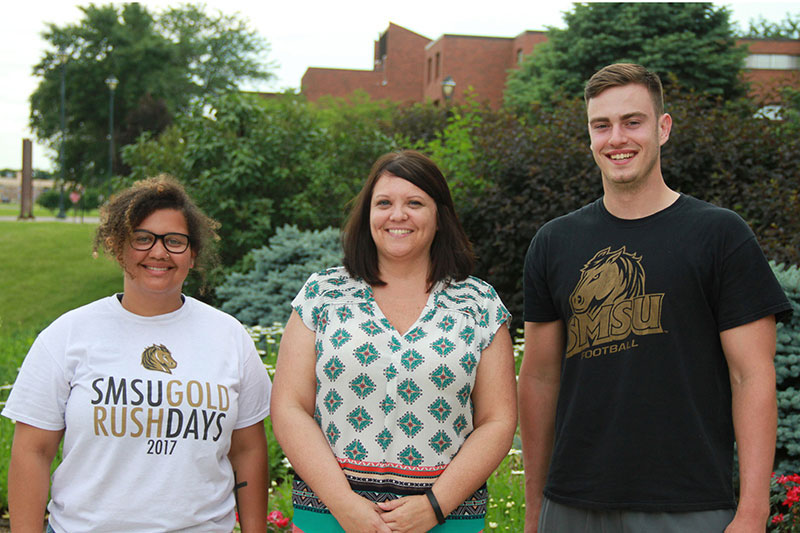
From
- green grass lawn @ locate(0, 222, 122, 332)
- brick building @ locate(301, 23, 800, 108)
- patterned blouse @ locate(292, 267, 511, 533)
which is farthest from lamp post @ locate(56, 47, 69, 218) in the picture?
patterned blouse @ locate(292, 267, 511, 533)

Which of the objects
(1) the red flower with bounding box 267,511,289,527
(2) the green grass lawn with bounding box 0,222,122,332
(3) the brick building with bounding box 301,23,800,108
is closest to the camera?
(1) the red flower with bounding box 267,511,289,527

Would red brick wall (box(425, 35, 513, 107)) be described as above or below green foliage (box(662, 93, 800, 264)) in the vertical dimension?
above

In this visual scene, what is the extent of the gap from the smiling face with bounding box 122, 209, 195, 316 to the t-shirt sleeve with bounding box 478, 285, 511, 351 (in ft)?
A: 3.54

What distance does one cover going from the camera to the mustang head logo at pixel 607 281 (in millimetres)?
2414

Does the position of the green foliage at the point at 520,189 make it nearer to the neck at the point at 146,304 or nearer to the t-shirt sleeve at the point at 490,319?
the t-shirt sleeve at the point at 490,319

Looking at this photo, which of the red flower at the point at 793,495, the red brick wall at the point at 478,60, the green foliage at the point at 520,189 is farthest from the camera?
the red brick wall at the point at 478,60

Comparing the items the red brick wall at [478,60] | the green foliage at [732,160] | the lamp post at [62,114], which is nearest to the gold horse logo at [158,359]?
the green foliage at [732,160]

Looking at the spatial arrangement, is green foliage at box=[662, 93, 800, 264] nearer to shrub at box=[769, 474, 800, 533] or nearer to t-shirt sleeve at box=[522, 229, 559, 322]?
shrub at box=[769, 474, 800, 533]

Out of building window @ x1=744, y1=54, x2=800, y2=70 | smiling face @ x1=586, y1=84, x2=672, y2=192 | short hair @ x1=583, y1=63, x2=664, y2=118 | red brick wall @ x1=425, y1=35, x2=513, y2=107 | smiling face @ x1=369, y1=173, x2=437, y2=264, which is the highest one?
building window @ x1=744, y1=54, x2=800, y2=70

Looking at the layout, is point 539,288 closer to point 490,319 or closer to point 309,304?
point 490,319

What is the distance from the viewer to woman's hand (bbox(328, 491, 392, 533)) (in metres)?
2.35

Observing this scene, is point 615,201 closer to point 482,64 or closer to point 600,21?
point 600,21

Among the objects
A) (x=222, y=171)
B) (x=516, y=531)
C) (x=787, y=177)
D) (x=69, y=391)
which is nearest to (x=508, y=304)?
(x=787, y=177)

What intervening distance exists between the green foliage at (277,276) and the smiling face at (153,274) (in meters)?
5.08
